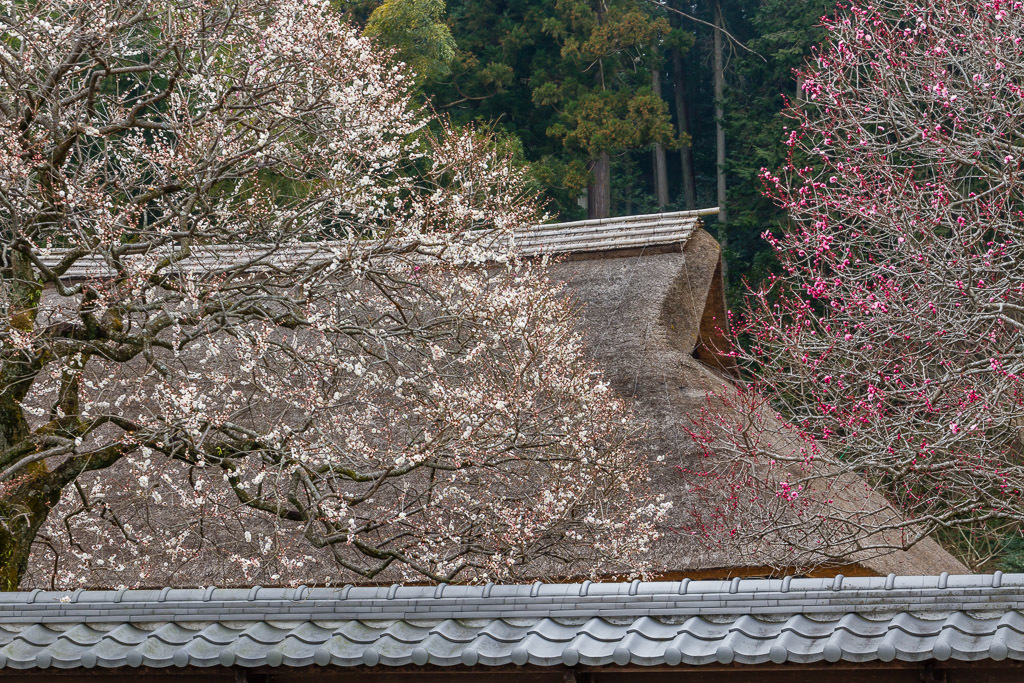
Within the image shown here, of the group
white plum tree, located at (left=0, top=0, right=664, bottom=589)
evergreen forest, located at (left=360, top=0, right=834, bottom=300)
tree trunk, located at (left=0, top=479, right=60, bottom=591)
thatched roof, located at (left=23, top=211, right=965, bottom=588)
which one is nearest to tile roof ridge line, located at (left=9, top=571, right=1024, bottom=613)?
white plum tree, located at (left=0, top=0, right=664, bottom=589)

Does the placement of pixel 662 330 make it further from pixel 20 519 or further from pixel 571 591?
pixel 571 591

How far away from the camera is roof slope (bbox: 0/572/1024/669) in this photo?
278 cm

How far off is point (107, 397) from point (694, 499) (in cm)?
497

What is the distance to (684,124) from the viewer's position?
907 inches

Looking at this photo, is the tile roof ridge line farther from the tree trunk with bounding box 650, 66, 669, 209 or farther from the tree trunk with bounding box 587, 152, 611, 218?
the tree trunk with bounding box 650, 66, 669, 209

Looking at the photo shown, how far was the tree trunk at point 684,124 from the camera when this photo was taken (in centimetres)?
2264

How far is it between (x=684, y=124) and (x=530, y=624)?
21122 mm

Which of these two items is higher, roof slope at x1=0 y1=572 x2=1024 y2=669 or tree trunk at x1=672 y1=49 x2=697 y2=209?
roof slope at x1=0 y1=572 x2=1024 y2=669

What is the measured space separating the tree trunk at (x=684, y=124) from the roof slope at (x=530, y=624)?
2011 cm

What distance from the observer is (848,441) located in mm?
6926

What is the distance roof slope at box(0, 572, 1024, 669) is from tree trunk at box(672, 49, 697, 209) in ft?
66.0

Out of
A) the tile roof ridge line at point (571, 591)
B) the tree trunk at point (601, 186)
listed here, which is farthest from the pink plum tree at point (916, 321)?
the tree trunk at point (601, 186)

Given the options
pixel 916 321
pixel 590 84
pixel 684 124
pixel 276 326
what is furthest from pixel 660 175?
pixel 276 326

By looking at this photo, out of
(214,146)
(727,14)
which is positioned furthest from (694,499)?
(727,14)
